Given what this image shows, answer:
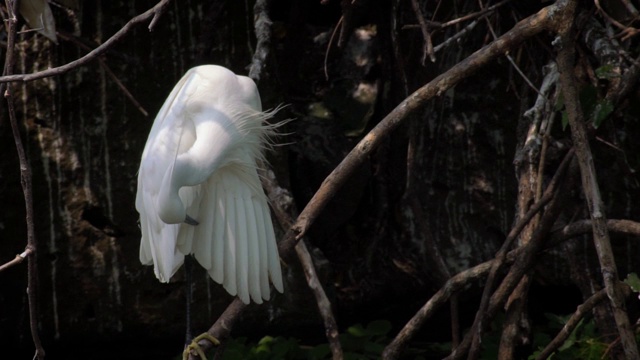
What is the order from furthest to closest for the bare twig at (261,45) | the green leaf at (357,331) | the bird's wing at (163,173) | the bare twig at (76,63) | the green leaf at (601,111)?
the green leaf at (357,331), the bare twig at (261,45), the bird's wing at (163,173), the green leaf at (601,111), the bare twig at (76,63)

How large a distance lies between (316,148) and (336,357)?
1493 mm

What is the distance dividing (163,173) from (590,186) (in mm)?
952

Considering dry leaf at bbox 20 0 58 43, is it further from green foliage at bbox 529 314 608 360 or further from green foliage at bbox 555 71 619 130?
green foliage at bbox 529 314 608 360

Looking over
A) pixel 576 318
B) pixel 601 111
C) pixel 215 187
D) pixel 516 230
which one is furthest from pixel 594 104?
pixel 215 187

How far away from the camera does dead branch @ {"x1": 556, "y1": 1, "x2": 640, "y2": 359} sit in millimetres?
1578

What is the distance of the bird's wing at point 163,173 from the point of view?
82.6 inches

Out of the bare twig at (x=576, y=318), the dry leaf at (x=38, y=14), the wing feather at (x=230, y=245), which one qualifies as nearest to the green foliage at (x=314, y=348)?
the wing feather at (x=230, y=245)

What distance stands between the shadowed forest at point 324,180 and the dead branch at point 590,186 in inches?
22.1

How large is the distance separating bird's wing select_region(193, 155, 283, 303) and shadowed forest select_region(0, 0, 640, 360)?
4.5 inches

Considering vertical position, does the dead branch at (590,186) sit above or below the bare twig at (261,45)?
below

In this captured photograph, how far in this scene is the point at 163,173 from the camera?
2064 millimetres

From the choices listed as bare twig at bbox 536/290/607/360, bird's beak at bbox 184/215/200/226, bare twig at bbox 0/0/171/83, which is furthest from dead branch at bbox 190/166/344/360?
bare twig at bbox 0/0/171/83

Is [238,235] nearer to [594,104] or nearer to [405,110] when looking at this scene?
[405,110]

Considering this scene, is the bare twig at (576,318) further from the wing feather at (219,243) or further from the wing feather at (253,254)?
the wing feather at (219,243)
